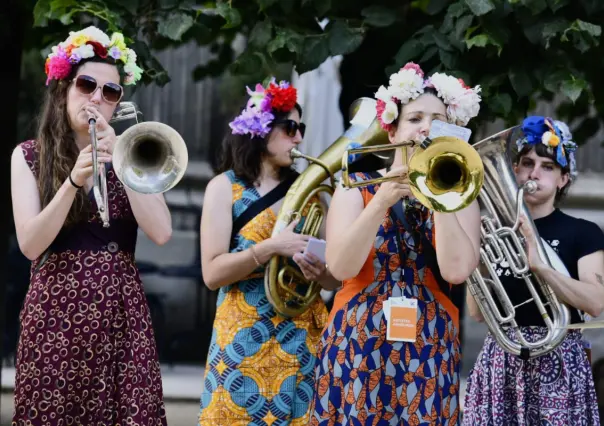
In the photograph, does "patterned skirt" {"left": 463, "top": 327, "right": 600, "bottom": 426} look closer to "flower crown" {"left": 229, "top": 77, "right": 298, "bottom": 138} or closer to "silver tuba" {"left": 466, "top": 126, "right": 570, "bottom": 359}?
"silver tuba" {"left": 466, "top": 126, "right": 570, "bottom": 359}

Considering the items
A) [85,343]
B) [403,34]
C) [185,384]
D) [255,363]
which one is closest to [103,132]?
[85,343]

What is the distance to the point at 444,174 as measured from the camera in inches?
150

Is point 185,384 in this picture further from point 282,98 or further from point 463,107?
point 463,107

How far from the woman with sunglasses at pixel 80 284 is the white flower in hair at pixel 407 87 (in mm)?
973

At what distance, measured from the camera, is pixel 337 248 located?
393 cm

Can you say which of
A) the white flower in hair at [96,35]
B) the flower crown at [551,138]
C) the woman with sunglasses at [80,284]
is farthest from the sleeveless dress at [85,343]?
the flower crown at [551,138]

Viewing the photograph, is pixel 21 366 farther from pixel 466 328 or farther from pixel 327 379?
pixel 466 328

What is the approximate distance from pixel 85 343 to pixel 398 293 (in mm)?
1113

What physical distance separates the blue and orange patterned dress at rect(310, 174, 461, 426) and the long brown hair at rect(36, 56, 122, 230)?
1005mm

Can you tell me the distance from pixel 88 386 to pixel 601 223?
9192mm

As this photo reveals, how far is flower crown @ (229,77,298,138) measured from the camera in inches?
197

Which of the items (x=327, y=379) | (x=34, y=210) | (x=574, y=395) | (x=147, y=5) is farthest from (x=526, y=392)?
(x=147, y=5)

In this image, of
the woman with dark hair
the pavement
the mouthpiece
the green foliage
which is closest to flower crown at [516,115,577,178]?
the woman with dark hair

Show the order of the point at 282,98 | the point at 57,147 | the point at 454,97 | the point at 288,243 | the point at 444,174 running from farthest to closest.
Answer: the point at 282,98 → the point at 288,243 → the point at 57,147 → the point at 454,97 → the point at 444,174
